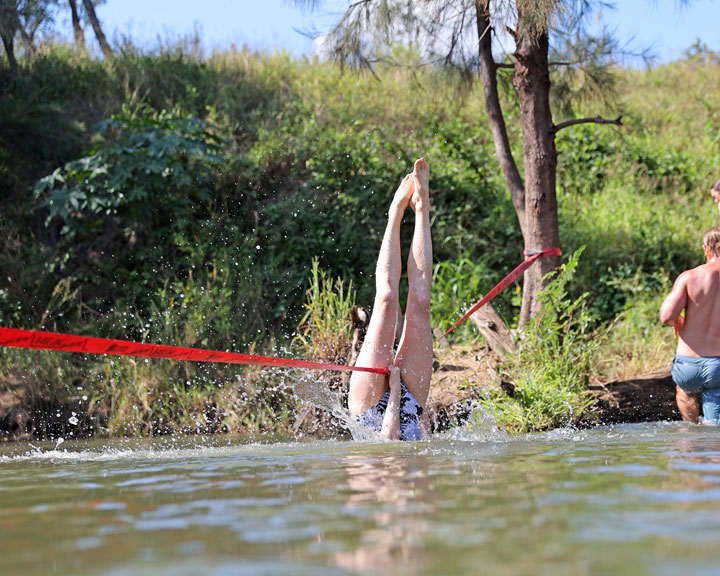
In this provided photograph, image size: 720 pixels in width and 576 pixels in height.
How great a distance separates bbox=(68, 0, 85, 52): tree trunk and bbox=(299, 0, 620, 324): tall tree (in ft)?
29.2

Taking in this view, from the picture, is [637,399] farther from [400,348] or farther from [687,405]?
[400,348]

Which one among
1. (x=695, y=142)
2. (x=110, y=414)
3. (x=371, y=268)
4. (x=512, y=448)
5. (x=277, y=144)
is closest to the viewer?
(x=512, y=448)

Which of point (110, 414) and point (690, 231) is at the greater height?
point (690, 231)

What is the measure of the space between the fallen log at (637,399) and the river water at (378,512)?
83.5 inches

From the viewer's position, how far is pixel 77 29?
15.8m

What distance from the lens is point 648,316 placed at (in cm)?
902

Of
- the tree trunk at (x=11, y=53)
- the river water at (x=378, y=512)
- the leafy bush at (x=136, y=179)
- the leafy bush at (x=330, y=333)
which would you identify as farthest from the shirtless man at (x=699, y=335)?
the tree trunk at (x=11, y=53)

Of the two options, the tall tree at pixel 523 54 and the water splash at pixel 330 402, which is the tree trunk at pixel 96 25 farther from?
the water splash at pixel 330 402

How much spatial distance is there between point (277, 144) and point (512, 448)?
8550 millimetres

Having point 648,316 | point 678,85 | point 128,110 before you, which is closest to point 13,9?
point 128,110

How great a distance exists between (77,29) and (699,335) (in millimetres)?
13612

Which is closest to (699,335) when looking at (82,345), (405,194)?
(405,194)

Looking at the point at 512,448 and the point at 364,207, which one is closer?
the point at 512,448

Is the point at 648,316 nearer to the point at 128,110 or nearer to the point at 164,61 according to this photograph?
the point at 128,110
